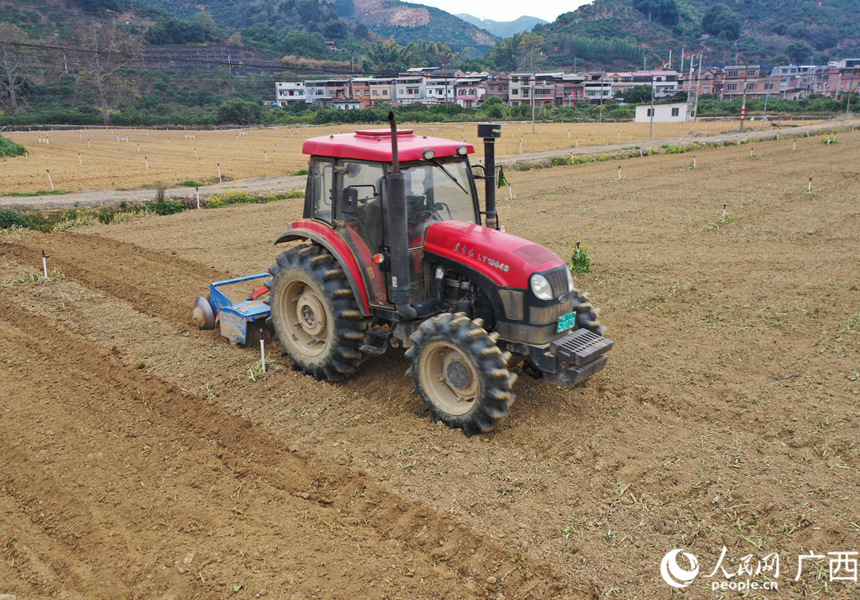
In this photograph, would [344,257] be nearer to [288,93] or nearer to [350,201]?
[350,201]

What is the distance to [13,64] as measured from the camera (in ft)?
262

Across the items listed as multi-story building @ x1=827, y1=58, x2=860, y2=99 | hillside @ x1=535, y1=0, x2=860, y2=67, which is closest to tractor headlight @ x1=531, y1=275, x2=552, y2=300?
multi-story building @ x1=827, y1=58, x2=860, y2=99

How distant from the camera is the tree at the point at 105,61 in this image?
73438 mm

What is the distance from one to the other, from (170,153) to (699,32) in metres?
176

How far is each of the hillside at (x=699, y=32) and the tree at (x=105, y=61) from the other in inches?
4140

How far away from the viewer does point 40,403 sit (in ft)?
22.4

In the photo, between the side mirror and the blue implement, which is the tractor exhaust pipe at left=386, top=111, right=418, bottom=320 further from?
the blue implement

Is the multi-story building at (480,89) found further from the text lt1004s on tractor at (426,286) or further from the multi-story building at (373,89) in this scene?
the text lt1004s on tractor at (426,286)

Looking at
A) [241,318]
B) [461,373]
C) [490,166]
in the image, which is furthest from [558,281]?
[241,318]

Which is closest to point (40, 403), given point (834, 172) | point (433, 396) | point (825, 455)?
point (433, 396)

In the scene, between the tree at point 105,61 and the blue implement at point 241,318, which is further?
the tree at point 105,61

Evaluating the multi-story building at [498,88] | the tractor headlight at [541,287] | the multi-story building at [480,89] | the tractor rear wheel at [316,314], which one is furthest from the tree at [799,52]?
the tractor rear wheel at [316,314]

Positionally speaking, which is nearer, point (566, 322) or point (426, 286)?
point (566, 322)

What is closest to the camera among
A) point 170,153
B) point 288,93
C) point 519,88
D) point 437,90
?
point 170,153
